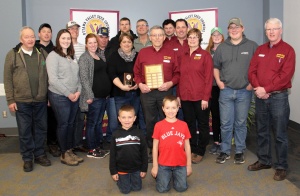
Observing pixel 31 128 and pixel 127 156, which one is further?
pixel 31 128

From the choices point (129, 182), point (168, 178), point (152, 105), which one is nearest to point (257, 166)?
point (168, 178)

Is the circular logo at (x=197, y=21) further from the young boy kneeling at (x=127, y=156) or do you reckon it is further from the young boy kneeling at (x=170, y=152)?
the young boy kneeling at (x=127, y=156)

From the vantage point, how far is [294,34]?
5539 millimetres

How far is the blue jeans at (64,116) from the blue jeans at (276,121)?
87.0 inches

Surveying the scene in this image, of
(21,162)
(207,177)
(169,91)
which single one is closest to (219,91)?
(169,91)

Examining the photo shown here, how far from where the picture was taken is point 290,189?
119 inches

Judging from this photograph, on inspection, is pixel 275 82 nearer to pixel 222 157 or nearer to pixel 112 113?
pixel 222 157

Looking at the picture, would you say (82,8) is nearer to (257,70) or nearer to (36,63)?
(36,63)

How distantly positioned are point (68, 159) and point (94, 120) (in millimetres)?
596

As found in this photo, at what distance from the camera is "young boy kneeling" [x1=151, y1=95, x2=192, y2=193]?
3027 millimetres

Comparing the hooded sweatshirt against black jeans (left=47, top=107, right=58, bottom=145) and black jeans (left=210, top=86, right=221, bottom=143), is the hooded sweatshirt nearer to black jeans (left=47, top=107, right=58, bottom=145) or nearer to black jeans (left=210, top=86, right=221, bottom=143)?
black jeans (left=210, top=86, right=221, bottom=143)

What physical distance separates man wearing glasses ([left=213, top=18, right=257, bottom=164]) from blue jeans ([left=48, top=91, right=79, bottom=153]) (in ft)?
6.03

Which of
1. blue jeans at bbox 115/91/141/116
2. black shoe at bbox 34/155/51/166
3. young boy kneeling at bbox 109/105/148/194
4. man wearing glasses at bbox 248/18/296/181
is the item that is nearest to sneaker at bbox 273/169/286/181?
man wearing glasses at bbox 248/18/296/181

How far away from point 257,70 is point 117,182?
192cm
